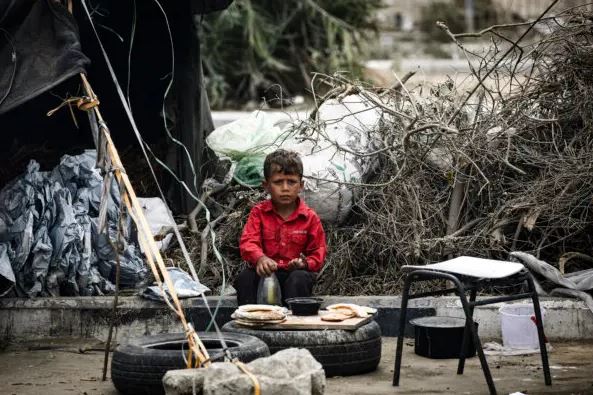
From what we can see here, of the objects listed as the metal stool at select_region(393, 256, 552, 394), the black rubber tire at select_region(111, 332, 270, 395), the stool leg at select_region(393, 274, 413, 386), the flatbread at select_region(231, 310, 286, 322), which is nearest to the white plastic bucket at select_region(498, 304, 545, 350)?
the metal stool at select_region(393, 256, 552, 394)

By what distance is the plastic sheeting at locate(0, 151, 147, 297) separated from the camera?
8258 mm

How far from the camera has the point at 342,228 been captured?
898cm

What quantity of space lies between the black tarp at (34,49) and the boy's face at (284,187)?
5.34ft

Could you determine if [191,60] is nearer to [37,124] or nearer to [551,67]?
[37,124]

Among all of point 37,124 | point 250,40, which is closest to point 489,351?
point 37,124

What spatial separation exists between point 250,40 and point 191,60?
12585 mm

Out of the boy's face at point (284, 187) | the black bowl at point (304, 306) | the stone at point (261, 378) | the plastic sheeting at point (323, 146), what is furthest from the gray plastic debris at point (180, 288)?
the stone at point (261, 378)

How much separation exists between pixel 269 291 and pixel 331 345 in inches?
39.1

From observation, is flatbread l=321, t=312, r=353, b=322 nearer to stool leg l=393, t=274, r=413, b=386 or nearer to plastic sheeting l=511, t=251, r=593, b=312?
stool leg l=393, t=274, r=413, b=386

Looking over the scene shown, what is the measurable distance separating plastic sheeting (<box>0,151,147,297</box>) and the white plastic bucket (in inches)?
118

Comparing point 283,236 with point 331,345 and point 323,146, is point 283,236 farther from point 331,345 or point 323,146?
point 323,146

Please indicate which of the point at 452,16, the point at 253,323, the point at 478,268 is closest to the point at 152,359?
the point at 253,323

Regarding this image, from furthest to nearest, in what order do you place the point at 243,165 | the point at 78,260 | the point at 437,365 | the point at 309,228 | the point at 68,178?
1. the point at 243,165
2. the point at 68,178
3. the point at 78,260
4. the point at 309,228
5. the point at 437,365

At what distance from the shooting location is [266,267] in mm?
7441
